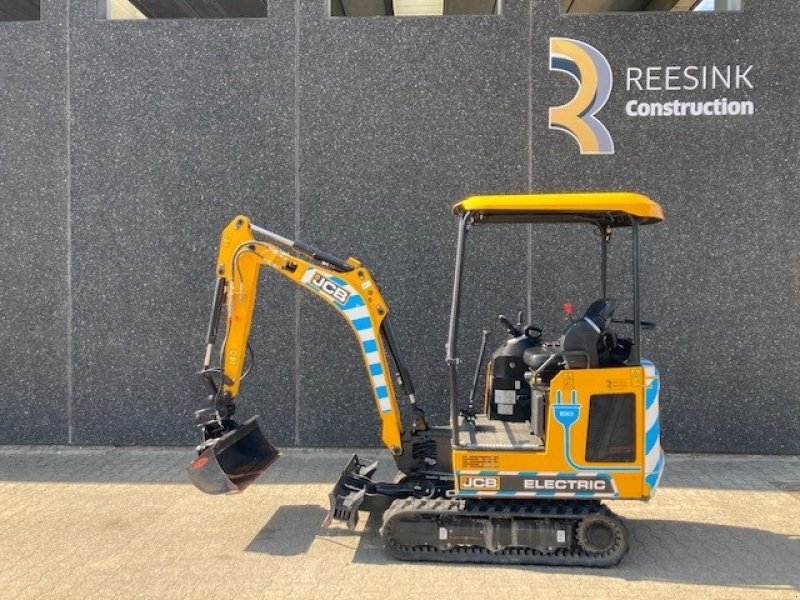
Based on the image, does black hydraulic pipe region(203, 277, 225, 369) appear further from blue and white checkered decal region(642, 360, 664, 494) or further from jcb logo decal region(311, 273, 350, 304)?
blue and white checkered decal region(642, 360, 664, 494)

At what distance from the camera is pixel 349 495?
4879mm

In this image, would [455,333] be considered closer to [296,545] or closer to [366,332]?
[366,332]

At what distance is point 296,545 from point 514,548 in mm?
1427

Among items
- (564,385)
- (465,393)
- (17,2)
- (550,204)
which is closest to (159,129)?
(17,2)

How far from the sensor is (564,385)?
4.37 meters

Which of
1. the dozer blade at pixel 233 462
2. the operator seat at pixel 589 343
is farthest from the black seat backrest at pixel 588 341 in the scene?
the dozer blade at pixel 233 462

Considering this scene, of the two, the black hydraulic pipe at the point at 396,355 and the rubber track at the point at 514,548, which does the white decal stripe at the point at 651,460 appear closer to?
the rubber track at the point at 514,548

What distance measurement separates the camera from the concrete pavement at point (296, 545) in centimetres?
409

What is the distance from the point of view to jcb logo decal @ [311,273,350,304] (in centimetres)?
494

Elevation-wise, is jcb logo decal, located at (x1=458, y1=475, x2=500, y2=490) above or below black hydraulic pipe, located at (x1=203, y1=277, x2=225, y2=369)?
below

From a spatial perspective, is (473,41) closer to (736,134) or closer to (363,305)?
(736,134)

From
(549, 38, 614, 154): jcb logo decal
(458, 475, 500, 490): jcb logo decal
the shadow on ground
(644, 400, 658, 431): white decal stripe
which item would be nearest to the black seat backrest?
(644, 400, 658, 431): white decal stripe

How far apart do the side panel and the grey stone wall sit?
2.56m

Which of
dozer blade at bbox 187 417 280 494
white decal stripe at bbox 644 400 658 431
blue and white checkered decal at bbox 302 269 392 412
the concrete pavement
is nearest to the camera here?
the concrete pavement
